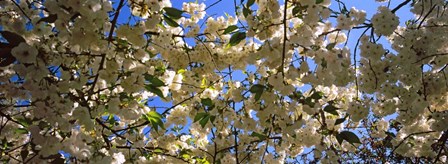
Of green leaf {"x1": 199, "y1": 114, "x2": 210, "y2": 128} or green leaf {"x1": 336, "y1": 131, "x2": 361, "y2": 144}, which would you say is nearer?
green leaf {"x1": 336, "y1": 131, "x2": 361, "y2": 144}

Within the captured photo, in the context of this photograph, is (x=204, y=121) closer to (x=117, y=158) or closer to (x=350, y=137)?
(x=117, y=158)

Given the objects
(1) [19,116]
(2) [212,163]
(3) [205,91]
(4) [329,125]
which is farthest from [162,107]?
(4) [329,125]

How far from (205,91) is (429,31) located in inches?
73.6

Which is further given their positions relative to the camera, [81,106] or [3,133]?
[3,133]

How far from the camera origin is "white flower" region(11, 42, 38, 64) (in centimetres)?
216

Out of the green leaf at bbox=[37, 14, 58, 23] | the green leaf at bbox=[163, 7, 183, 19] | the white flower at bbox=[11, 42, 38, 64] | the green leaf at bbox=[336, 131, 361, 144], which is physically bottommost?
the white flower at bbox=[11, 42, 38, 64]

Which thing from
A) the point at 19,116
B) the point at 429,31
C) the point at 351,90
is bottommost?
the point at 19,116

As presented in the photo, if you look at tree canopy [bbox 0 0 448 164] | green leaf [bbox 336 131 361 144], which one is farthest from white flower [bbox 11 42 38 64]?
green leaf [bbox 336 131 361 144]

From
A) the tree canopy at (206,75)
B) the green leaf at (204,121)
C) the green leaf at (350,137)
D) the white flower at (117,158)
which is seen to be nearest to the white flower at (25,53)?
the tree canopy at (206,75)

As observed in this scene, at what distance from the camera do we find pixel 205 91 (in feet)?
13.8

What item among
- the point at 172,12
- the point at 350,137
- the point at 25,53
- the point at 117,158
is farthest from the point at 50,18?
the point at 350,137

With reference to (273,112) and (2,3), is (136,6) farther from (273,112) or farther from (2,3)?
(273,112)

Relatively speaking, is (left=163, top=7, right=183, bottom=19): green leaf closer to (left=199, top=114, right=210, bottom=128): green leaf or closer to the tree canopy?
the tree canopy

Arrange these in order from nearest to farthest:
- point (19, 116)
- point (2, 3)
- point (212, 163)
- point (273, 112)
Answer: point (2, 3), point (273, 112), point (19, 116), point (212, 163)
